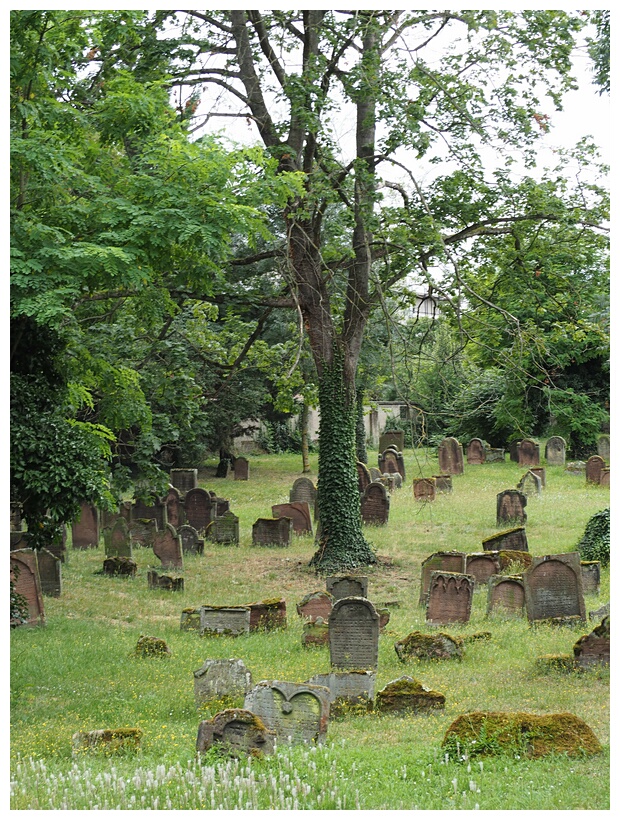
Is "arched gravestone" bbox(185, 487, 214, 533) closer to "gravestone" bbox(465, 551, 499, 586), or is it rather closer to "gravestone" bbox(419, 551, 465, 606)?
"gravestone" bbox(419, 551, 465, 606)

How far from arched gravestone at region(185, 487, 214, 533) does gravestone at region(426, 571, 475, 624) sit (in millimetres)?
11149

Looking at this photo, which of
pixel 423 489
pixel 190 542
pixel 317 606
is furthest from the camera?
pixel 423 489

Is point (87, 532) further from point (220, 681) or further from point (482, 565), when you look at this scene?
point (220, 681)

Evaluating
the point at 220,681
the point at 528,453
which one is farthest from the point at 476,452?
the point at 220,681

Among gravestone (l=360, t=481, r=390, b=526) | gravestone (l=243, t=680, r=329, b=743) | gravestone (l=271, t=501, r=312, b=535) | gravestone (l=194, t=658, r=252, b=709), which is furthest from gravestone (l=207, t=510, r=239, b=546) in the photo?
gravestone (l=243, t=680, r=329, b=743)

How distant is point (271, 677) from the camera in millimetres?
10602

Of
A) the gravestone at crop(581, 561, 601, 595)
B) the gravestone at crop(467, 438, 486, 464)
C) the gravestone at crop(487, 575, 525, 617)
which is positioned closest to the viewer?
the gravestone at crop(487, 575, 525, 617)

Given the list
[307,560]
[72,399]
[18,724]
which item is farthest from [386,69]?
[18,724]

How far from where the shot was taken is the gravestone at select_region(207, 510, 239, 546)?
2156cm

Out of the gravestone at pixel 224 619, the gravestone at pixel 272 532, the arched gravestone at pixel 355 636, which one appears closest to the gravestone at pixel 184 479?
the gravestone at pixel 272 532

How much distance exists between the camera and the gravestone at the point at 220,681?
959 centimetres

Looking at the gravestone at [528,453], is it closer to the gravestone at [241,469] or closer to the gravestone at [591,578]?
the gravestone at [241,469]

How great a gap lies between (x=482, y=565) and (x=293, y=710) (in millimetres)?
8081

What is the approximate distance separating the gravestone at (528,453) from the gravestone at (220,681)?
2546 centimetres
